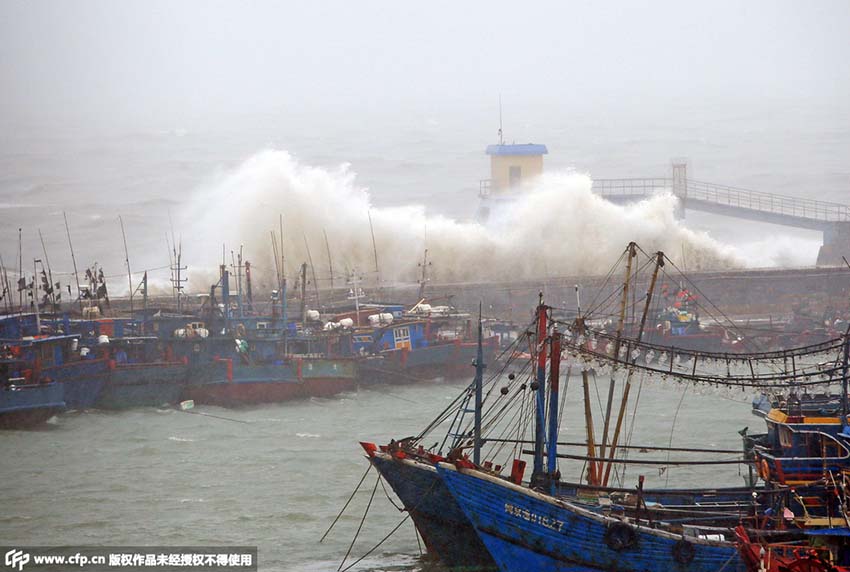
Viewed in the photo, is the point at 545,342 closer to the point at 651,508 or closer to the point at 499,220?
the point at 651,508

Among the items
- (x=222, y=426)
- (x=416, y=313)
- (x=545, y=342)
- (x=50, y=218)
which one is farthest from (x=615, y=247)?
(x=50, y=218)

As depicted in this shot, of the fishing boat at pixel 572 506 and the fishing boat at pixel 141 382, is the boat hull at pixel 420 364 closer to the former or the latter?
the fishing boat at pixel 141 382

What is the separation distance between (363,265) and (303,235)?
9.07 feet

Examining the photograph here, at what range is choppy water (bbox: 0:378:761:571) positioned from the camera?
76.6 feet

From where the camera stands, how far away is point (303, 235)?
53.9m

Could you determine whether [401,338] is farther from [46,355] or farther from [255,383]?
[46,355]

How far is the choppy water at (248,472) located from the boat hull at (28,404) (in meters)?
0.54

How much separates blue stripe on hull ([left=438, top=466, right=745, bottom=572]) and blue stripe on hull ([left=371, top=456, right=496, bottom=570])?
53.8 inches

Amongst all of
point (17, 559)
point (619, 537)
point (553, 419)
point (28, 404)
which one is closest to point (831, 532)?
point (619, 537)

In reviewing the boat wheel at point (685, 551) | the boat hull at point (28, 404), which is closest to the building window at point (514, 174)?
the boat hull at point (28, 404)

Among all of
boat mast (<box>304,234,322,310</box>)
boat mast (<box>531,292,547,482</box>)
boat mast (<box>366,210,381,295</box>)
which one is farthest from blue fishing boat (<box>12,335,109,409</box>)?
boat mast (<box>531,292,547,482</box>)

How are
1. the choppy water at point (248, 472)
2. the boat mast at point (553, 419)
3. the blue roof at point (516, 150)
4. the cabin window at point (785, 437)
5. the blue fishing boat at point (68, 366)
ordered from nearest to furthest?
1. the boat mast at point (553, 419)
2. the cabin window at point (785, 437)
3. the choppy water at point (248, 472)
4. the blue fishing boat at point (68, 366)
5. the blue roof at point (516, 150)

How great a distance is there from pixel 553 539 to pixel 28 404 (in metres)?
18.1

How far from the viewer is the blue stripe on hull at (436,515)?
21.3 metres
